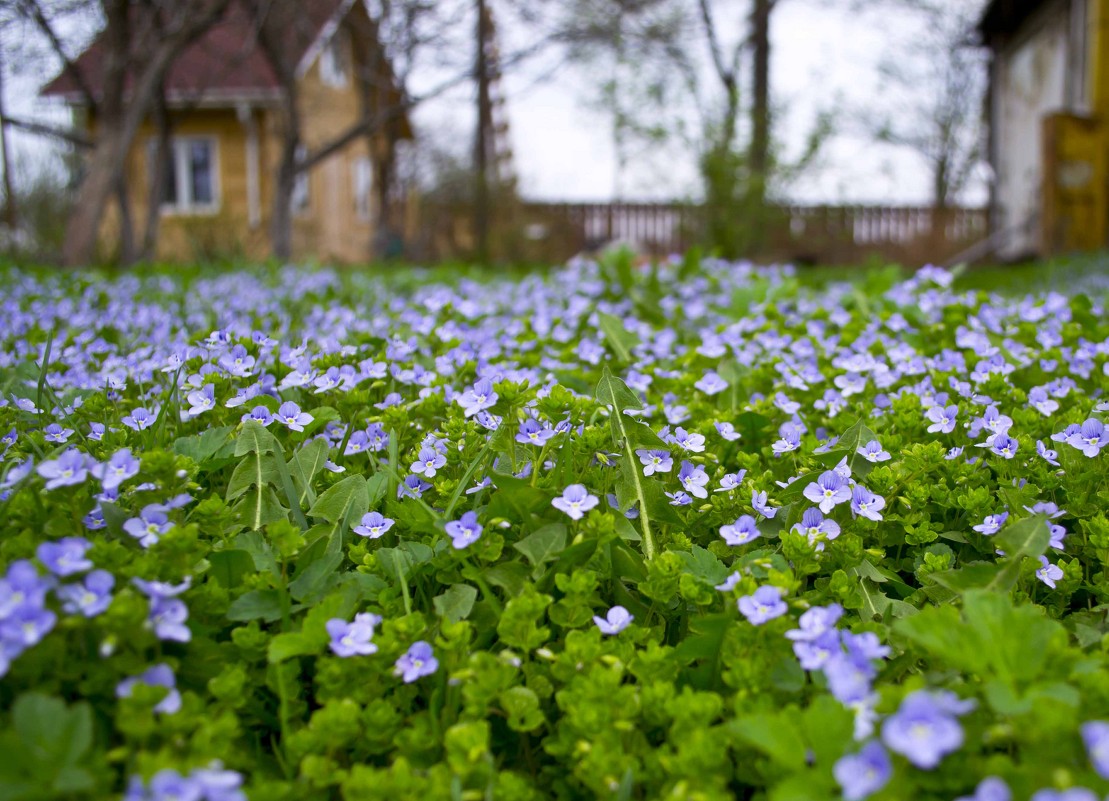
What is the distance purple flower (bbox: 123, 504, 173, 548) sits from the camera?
1404mm

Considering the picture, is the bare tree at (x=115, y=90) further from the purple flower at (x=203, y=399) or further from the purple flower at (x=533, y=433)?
the purple flower at (x=533, y=433)

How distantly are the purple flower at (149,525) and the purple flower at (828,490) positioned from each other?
1091 millimetres

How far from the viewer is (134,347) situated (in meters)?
2.93

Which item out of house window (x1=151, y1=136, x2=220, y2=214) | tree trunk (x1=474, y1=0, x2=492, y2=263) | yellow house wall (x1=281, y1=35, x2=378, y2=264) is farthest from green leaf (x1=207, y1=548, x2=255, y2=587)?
house window (x1=151, y1=136, x2=220, y2=214)

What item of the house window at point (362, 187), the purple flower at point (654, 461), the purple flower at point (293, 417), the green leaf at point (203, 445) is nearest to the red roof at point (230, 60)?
the house window at point (362, 187)

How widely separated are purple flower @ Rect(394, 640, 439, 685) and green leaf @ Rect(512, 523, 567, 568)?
0.81ft

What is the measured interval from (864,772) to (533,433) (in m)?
1.00

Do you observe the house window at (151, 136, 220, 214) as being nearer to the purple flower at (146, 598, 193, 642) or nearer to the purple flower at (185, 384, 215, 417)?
the purple flower at (185, 384, 215, 417)

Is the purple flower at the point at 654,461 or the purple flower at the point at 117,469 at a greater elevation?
the purple flower at the point at 117,469

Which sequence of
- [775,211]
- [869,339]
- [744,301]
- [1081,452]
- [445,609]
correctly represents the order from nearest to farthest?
1. [445,609]
2. [1081,452]
3. [869,339]
4. [744,301]
5. [775,211]

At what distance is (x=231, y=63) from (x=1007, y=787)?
1108 cm

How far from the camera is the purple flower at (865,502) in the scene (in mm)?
1671

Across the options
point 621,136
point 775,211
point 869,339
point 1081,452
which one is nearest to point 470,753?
point 1081,452

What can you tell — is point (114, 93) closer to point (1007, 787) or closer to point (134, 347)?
point (134, 347)
